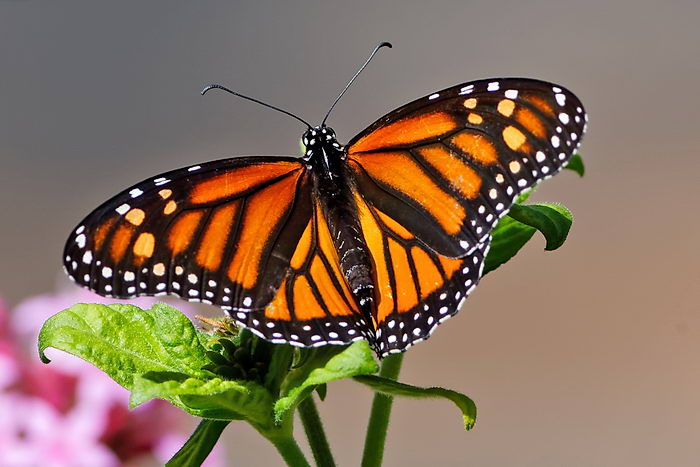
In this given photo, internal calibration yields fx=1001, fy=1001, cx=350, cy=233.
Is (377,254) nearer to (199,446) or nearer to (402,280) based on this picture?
(402,280)

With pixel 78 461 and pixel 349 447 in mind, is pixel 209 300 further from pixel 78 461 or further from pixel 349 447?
pixel 349 447

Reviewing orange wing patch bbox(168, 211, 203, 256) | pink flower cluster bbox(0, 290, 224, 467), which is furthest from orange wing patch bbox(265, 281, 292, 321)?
pink flower cluster bbox(0, 290, 224, 467)

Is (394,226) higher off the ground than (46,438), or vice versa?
(394,226)

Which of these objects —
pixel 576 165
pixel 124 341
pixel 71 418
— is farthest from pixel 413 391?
pixel 71 418

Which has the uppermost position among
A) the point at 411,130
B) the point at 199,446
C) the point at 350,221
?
the point at 411,130

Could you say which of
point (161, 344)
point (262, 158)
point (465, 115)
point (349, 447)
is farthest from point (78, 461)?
point (349, 447)

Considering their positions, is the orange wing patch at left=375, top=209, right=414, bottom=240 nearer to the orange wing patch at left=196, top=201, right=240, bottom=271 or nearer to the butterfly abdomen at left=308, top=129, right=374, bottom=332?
the butterfly abdomen at left=308, top=129, right=374, bottom=332

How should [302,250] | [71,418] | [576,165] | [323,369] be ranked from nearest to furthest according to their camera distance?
[323,369] → [302,250] → [576,165] → [71,418]
